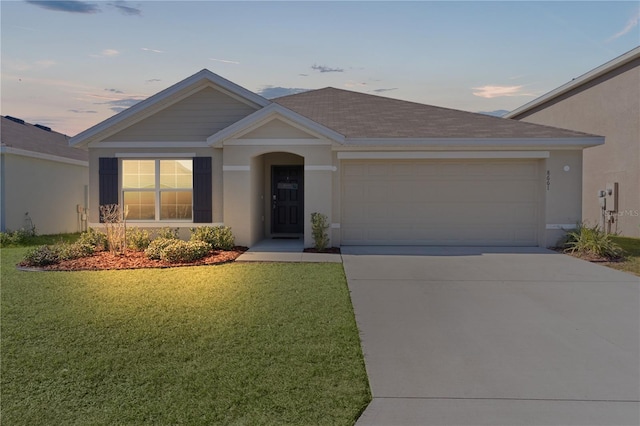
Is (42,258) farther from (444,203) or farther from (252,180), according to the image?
(444,203)

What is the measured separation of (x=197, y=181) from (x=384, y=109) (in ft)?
23.4

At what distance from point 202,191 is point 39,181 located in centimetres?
828

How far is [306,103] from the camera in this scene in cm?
1656

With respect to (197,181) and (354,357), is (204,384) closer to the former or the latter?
(354,357)

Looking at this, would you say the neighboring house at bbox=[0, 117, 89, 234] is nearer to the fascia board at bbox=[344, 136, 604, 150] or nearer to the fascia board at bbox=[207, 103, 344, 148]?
the fascia board at bbox=[207, 103, 344, 148]

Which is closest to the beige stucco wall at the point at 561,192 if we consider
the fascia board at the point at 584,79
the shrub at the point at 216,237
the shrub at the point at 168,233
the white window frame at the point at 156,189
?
the fascia board at the point at 584,79

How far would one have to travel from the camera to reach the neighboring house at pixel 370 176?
1180 cm

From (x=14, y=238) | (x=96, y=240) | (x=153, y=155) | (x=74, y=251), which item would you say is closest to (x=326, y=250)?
(x=153, y=155)

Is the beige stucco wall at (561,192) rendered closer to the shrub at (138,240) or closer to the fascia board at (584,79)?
the fascia board at (584,79)

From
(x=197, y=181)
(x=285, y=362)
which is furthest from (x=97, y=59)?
(x=285, y=362)

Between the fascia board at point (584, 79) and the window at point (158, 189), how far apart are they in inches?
615

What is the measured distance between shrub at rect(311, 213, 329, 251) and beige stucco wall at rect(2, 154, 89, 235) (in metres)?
10.8

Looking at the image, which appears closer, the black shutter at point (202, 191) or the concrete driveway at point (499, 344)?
the concrete driveway at point (499, 344)

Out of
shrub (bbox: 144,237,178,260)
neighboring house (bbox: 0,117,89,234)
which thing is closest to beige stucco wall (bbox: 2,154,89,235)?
neighboring house (bbox: 0,117,89,234)
